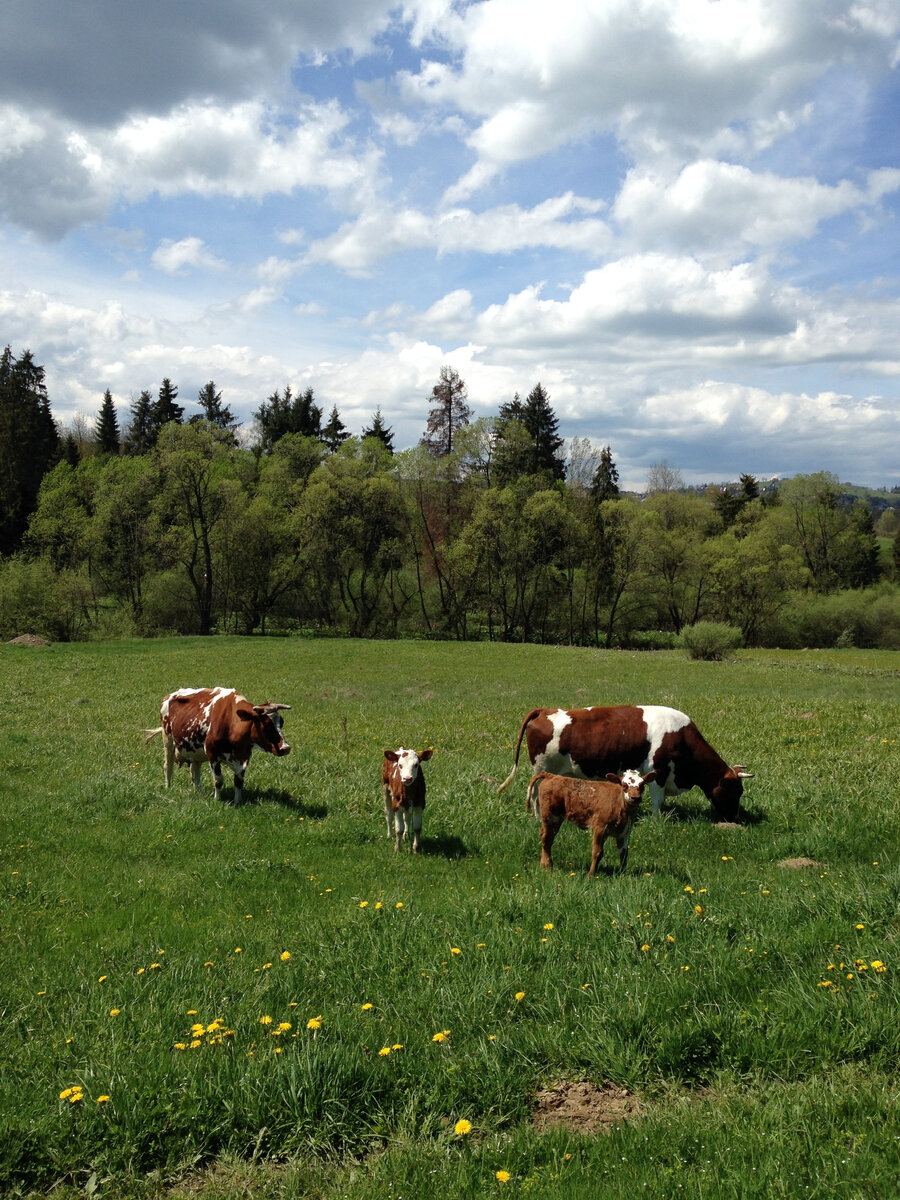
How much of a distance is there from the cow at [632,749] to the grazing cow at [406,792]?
2058mm

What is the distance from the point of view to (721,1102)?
14.3ft

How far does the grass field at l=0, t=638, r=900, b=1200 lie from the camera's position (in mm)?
4078

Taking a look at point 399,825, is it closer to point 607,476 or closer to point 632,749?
point 632,749

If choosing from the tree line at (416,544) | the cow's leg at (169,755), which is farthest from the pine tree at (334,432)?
the cow's leg at (169,755)

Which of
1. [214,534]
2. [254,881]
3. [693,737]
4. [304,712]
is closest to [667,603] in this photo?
[214,534]

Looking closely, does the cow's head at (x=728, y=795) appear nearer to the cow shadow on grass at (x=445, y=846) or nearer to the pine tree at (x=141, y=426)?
the cow shadow on grass at (x=445, y=846)

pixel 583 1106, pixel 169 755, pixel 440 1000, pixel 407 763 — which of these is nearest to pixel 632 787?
pixel 407 763

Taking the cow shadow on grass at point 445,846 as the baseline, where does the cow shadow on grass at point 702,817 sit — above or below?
below

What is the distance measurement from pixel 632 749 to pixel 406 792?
4052 mm

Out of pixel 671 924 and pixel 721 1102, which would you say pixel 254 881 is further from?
pixel 721 1102

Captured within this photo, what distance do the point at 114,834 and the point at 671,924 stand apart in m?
8.04

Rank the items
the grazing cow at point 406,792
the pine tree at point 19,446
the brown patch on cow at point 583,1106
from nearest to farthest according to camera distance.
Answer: the brown patch on cow at point 583,1106 < the grazing cow at point 406,792 < the pine tree at point 19,446

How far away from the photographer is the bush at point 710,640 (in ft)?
156

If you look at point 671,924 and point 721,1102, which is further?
point 671,924
